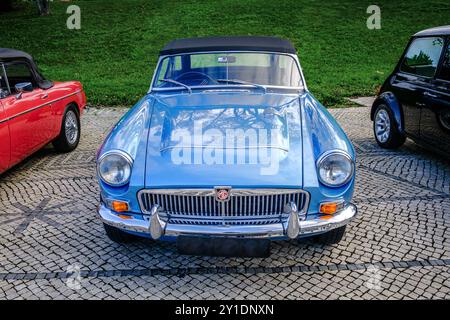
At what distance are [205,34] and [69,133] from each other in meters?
11.6

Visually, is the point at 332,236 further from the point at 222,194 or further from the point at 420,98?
the point at 420,98

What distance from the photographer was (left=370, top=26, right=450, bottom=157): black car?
5.26m

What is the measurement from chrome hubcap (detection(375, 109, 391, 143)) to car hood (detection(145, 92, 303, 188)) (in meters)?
2.82

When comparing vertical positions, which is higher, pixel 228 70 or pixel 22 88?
pixel 228 70

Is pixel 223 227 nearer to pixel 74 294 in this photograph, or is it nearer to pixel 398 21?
pixel 74 294

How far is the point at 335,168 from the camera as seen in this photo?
333 cm

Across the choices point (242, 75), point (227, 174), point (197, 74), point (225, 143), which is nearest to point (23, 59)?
point (197, 74)

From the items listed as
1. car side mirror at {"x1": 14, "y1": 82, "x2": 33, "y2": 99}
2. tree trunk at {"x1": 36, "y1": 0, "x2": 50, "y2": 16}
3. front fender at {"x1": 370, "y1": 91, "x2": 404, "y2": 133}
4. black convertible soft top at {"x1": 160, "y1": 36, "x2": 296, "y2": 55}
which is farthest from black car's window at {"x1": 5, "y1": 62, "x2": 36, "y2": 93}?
tree trunk at {"x1": 36, "y1": 0, "x2": 50, "y2": 16}

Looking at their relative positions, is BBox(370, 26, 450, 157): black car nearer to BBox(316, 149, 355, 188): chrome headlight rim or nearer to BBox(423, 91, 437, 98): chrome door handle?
BBox(423, 91, 437, 98): chrome door handle

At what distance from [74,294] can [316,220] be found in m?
1.88

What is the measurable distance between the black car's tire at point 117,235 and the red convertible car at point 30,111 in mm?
1852

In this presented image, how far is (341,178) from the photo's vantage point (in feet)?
10.9
